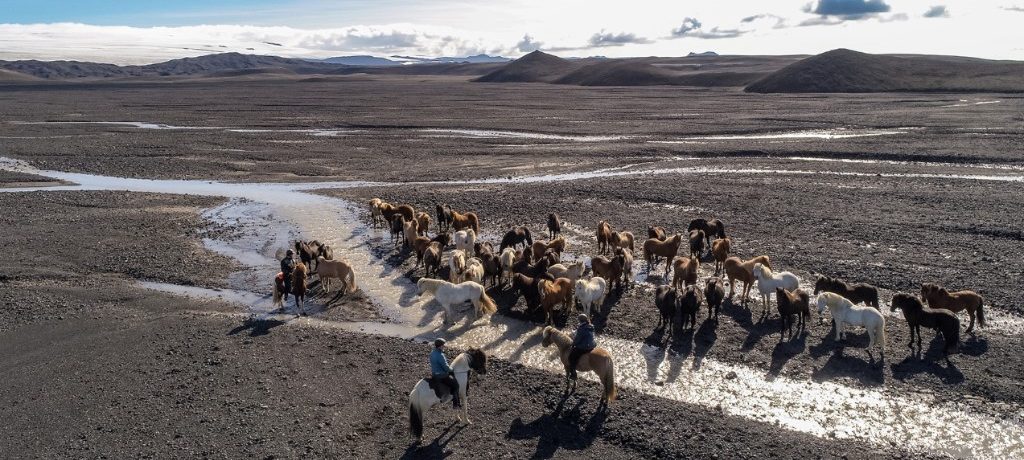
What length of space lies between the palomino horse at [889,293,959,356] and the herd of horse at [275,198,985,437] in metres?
0.01

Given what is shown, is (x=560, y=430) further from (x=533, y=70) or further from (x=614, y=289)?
(x=533, y=70)

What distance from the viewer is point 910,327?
37.9 feet

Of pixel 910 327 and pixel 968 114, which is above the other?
pixel 968 114

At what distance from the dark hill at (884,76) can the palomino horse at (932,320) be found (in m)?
73.1

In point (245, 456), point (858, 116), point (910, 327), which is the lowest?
point (245, 456)

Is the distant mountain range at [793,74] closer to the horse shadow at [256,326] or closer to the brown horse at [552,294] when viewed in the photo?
the brown horse at [552,294]

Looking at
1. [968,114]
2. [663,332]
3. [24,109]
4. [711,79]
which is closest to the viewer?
[663,332]

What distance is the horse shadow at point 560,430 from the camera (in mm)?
8805

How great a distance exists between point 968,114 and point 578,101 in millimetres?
37556

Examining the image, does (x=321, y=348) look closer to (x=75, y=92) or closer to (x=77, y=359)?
(x=77, y=359)

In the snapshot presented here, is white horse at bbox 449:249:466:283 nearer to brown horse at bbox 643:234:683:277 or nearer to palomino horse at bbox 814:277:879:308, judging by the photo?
brown horse at bbox 643:234:683:277

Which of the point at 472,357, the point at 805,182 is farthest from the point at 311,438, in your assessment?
the point at 805,182

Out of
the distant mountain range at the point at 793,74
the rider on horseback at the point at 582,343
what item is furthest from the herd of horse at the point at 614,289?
the distant mountain range at the point at 793,74

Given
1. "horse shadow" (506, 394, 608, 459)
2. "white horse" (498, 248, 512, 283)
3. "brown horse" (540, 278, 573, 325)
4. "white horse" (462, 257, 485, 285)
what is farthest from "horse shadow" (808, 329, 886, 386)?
"white horse" (462, 257, 485, 285)
